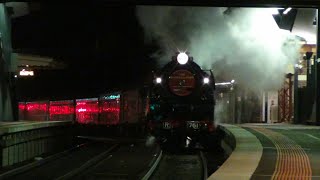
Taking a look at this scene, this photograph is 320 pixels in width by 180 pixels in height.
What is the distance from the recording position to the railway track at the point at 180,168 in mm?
11148

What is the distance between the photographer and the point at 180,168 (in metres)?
12.6

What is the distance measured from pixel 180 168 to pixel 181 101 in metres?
3.59

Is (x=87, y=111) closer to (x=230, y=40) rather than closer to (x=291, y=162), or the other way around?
(x=230, y=40)

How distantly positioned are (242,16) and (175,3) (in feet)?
26.4

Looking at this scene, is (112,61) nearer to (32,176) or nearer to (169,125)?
(169,125)

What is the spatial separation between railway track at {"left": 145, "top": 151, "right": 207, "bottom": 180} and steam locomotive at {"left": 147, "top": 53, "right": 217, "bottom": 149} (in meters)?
0.80

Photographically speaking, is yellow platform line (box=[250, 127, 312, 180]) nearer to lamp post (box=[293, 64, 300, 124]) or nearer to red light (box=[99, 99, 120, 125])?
lamp post (box=[293, 64, 300, 124])

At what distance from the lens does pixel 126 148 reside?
17656mm

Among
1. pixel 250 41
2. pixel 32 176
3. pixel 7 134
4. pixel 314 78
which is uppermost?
pixel 250 41

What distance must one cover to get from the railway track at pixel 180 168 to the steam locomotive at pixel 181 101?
2.64ft

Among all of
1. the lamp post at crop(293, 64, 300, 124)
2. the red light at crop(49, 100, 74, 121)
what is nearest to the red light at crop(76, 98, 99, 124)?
the red light at crop(49, 100, 74, 121)

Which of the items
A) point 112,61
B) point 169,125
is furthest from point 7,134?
point 112,61

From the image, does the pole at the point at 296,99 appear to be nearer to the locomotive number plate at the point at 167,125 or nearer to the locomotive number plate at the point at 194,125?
the locomotive number plate at the point at 194,125

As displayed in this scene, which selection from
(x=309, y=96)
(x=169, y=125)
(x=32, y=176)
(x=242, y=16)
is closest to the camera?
(x=32, y=176)
